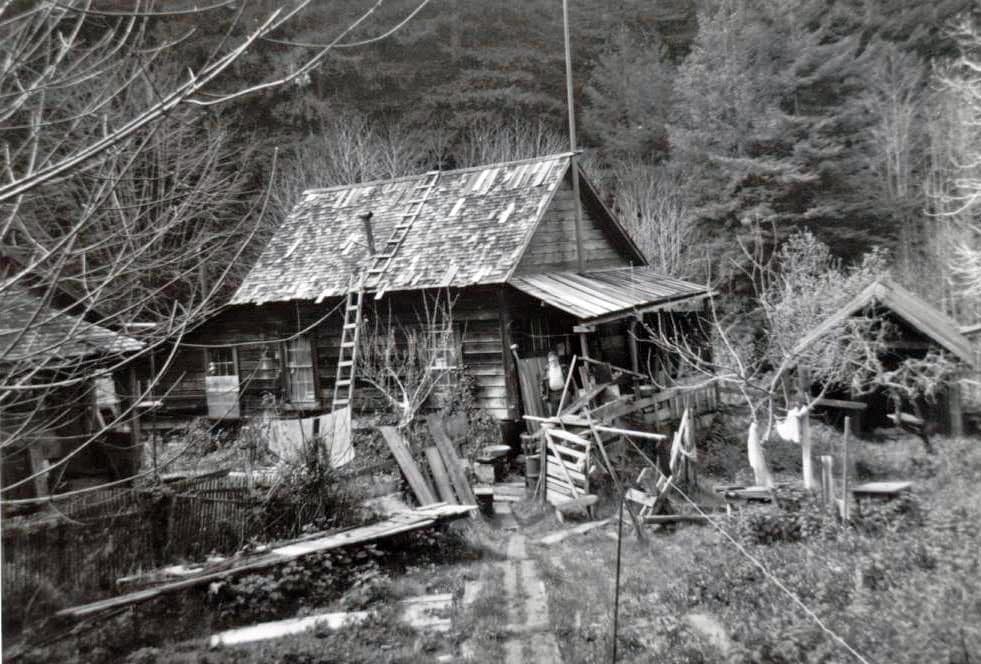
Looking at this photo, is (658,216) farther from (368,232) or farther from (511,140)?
(368,232)

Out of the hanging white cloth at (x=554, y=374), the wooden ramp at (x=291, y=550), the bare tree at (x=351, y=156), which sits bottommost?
the wooden ramp at (x=291, y=550)

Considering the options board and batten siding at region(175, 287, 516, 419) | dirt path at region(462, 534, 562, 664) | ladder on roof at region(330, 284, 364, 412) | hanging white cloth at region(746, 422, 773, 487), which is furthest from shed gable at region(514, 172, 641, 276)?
dirt path at region(462, 534, 562, 664)

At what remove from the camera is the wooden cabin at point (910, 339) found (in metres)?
7.04

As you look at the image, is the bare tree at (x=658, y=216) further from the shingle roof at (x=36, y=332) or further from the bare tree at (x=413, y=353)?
the shingle roof at (x=36, y=332)

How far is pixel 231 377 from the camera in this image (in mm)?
15500

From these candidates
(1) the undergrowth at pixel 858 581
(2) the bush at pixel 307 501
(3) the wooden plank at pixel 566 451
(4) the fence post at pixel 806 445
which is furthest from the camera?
(3) the wooden plank at pixel 566 451

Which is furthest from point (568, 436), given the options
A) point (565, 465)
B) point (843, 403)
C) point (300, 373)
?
point (300, 373)

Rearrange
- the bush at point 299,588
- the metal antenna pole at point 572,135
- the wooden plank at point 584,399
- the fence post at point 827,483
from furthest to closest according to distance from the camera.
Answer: the wooden plank at point 584,399, the metal antenna pole at point 572,135, the fence post at point 827,483, the bush at point 299,588

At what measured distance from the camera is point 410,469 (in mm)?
9828

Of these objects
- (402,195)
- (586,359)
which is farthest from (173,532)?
(402,195)

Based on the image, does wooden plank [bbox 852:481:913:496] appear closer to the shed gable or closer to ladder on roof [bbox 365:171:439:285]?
the shed gable

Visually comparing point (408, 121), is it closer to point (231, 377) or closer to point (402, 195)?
point (402, 195)

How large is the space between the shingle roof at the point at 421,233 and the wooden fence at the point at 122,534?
6.21 m

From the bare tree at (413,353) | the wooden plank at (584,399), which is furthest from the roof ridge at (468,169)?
the wooden plank at (584,399)
